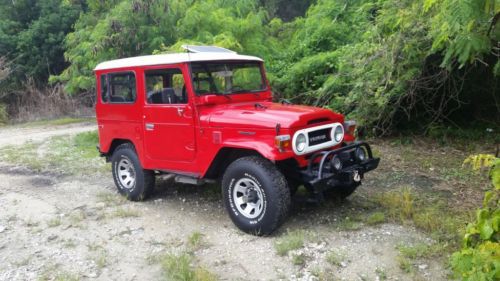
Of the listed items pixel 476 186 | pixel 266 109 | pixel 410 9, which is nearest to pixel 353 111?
pixel 410 9

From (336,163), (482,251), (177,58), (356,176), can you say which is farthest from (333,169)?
(177,58)

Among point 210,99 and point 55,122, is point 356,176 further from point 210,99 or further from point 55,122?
point 55,122

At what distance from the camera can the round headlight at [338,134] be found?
18.3ft

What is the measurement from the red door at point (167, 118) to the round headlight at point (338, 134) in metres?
1.74

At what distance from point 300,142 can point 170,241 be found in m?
1.88

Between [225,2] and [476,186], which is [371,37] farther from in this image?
[225,2]

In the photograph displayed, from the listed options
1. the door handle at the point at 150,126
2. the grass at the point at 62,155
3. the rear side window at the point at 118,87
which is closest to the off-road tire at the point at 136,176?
the door handle at the point at 150,126

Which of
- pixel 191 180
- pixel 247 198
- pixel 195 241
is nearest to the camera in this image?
pixel 195 241

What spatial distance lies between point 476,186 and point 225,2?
883 cm

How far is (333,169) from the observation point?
16.8ft

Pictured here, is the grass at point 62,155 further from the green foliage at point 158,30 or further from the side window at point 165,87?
the side window at point 165,87

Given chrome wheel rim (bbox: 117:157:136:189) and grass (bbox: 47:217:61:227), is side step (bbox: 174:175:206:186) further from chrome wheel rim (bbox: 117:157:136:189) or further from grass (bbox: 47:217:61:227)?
grass (bbox: 47:217:61:227)

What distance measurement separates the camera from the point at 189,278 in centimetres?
431

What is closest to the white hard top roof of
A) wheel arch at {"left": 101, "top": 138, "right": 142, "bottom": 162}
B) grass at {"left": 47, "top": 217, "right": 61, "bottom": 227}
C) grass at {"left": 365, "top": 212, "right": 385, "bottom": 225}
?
wheel arch at {"left": 101, "top": 138, "right": 142, "bottom": 162}
